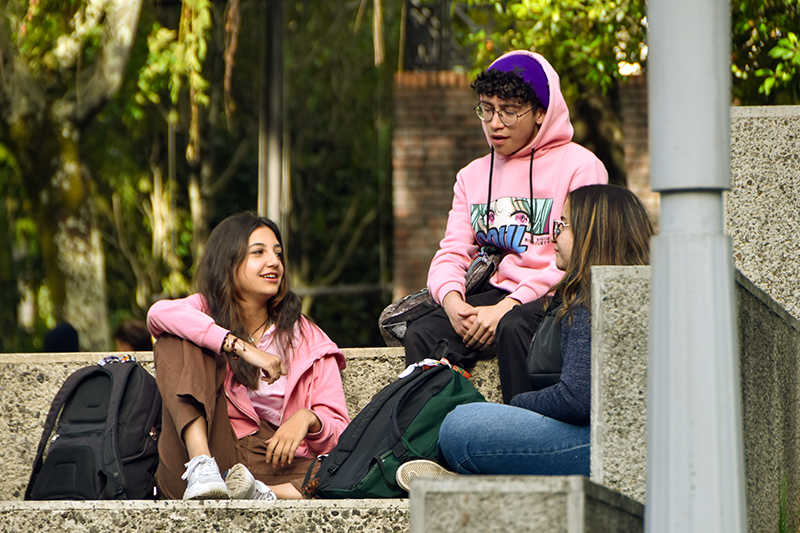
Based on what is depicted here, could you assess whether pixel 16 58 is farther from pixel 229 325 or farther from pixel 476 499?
pixel 476 499

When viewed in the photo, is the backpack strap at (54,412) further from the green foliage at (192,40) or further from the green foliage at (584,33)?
the green foliage at (584,33)

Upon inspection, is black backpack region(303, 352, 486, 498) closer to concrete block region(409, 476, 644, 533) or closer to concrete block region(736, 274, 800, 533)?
concrete block region(736, 274, 800, 533)

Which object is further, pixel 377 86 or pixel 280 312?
pixel 377 86

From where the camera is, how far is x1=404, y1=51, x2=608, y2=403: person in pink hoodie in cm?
382

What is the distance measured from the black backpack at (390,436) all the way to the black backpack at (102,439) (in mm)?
666

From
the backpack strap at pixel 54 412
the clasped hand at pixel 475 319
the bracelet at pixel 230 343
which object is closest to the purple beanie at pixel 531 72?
the clasped hand at pixel 475 319

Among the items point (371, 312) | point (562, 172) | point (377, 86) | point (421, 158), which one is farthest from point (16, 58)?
point (371, 312)

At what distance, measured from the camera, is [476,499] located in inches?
77.7

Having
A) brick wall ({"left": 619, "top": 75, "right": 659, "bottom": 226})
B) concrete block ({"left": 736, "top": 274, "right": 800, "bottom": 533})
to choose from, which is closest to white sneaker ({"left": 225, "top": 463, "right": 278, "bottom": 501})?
concrete block ({"left": 736, "top": 274, "right": 800, "bottom": 533})

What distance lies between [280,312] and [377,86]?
509 inches

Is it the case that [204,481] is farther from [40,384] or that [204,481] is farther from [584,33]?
[584,33]

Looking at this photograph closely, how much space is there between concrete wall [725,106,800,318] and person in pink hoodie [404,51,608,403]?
0.57 meters

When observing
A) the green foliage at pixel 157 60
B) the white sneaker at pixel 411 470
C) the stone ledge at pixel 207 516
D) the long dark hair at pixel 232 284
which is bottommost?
the stone ledge at pixel 207 516

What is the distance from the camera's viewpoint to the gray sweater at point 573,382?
2738mm
